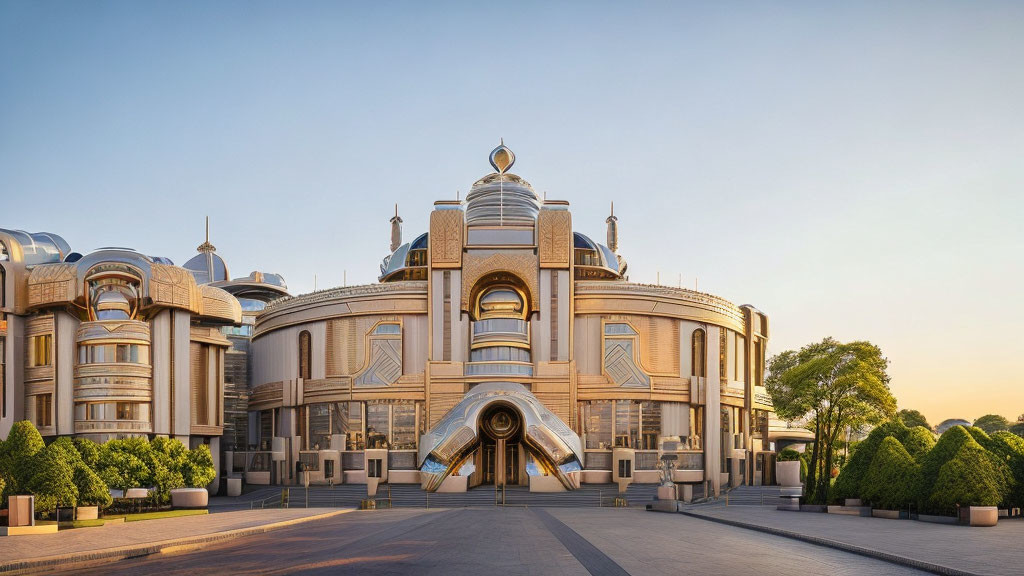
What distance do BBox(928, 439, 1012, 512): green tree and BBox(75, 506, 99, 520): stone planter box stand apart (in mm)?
33778

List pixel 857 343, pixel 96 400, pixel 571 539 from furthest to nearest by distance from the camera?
pixel 96 400
pixel 857 343
pixel 571 539

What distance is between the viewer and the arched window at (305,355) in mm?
73062

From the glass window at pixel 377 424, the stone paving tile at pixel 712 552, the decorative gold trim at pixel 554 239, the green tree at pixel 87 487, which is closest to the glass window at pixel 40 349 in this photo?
the glass window at pixel 377 424

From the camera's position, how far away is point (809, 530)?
30.6 meters

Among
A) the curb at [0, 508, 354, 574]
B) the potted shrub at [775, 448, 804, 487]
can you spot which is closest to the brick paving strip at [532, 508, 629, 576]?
the curb at [0, 508, 354, 574]

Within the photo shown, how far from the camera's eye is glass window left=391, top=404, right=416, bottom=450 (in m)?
68.4

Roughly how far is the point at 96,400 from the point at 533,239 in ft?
111

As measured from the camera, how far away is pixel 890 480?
3847 cm

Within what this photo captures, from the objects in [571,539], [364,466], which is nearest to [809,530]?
[571,539]

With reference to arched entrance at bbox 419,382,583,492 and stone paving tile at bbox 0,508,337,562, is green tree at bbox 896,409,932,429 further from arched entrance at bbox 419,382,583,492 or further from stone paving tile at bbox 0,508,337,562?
stone paving tile at bbox 0,508,337,562

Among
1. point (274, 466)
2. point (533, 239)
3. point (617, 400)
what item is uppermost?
point (533, 239)

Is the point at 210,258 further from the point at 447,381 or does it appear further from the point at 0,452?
the point at 0,452

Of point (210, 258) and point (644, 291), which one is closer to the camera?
point (644, 291)

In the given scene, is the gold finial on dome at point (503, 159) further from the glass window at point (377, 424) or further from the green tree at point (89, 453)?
the green tree at point (89, 453)
